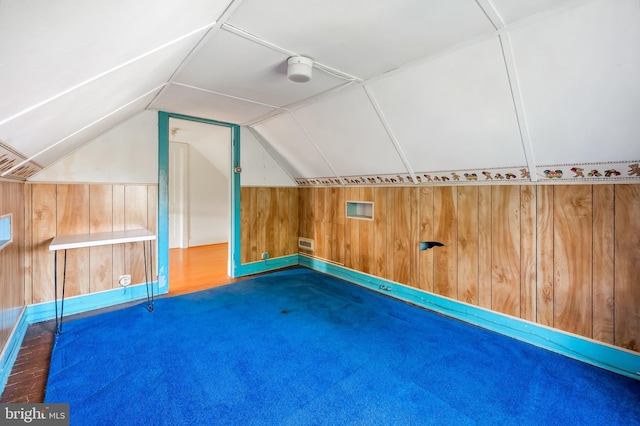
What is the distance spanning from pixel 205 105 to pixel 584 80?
3110 mm

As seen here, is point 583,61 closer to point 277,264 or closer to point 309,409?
point 309,409

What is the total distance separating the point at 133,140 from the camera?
3.34 metres

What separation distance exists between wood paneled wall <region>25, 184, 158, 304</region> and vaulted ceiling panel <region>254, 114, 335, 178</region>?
1576 mm

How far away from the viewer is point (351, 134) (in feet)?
10.3

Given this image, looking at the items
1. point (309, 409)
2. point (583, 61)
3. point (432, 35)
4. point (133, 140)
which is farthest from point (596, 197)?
point (133, 140)

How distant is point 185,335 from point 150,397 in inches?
30.7

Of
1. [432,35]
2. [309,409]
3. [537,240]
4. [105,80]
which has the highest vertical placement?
[432,35]

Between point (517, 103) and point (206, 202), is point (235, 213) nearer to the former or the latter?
point (206, 202)

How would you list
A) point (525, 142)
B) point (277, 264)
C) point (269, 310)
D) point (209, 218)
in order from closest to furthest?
point (525, 142) < point (269, 310) < point (277, 264) < point (209, 218)

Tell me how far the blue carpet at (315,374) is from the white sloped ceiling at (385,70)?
141 centimetres

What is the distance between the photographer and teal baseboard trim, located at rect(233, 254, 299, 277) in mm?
4352

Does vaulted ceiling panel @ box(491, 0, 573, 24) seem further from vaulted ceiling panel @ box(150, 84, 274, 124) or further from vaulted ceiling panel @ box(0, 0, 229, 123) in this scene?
vaulted ceiling panel @ box(150, 84, 274, 124)

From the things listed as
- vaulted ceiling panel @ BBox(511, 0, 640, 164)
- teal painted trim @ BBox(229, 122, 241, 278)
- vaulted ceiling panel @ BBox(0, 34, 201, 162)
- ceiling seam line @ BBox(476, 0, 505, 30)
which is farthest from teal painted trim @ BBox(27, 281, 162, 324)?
vaulted ceiling panel @ BBox(511, 0, 640, 164)

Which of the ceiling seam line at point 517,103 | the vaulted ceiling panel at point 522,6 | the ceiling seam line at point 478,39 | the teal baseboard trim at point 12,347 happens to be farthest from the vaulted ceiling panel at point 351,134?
the teal baseboard trim at point 12,347
